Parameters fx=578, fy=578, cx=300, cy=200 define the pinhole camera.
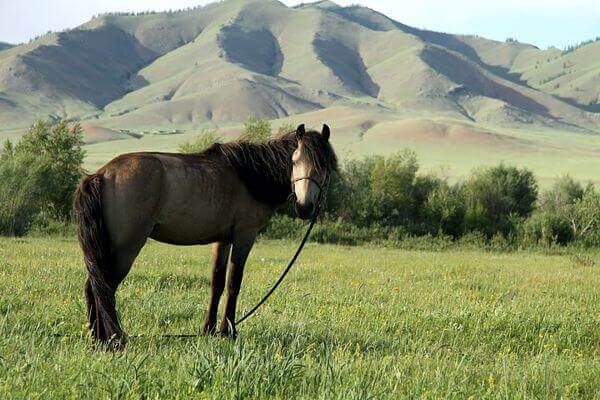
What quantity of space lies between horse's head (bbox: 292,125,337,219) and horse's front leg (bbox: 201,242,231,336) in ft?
3.68

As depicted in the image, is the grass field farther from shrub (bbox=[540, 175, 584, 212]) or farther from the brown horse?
shrub (bbox=[540, 175, 584, 212])

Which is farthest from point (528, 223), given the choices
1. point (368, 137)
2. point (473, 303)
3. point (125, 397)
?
point (368, 137)

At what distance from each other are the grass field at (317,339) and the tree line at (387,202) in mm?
14583

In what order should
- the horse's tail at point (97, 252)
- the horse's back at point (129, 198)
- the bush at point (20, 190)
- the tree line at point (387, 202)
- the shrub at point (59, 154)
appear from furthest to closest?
the shrub at point (59, 154) → the tree line at point (387, 202) → the bush at point (20, 190) → the horse's back at point (129, 198) → the horse's tail at point (97, 252)

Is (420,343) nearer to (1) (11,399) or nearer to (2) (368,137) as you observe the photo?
(1) (11,399)

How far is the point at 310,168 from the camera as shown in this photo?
6348 millimetres

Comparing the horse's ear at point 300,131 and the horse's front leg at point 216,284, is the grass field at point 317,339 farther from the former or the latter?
the horse's ear at point 300,131

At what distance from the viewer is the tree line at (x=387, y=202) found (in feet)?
90.0

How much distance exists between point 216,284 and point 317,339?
4.33 feet

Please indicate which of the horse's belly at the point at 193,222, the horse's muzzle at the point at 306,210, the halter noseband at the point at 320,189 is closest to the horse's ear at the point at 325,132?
the halter noseband at the point at 320,189

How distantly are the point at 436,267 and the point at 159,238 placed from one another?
11521 mm

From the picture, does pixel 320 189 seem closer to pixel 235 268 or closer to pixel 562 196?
pixel 235 268

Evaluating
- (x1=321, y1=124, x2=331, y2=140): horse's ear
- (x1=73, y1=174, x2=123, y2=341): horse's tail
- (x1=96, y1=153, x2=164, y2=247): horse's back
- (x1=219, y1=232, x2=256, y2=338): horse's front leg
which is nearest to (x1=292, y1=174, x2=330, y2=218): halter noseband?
(x1=321, y1=124, x2=331, y2=140): horse's ear

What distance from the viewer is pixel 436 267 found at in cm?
1634
